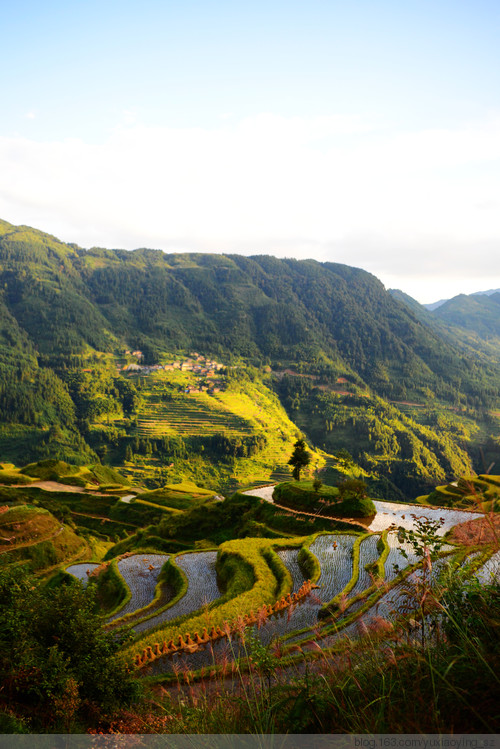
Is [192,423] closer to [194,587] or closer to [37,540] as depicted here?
[37,540]

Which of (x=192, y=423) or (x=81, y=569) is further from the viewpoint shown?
(x=192, y=423)

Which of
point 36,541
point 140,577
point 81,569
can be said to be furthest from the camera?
point 36,541

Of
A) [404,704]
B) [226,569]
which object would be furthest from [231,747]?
[226,569]

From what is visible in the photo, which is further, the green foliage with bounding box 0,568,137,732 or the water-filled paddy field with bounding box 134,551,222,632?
the water-filled paddy field with bounding box 134,551,222,632

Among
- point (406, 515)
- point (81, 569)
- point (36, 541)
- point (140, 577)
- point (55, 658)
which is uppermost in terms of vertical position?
point (55, 658)

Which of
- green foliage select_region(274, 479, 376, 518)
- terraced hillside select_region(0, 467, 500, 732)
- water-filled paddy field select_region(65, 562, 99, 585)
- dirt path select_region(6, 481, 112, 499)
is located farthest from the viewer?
dirt path select_region(6, 481, 112, 499)

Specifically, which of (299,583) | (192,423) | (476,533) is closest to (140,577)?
(299,583)

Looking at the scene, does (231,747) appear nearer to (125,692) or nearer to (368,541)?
(125,692)

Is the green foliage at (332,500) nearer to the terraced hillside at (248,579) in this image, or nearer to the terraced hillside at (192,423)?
the terraced hillside at (248,579)

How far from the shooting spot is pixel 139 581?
3244cm

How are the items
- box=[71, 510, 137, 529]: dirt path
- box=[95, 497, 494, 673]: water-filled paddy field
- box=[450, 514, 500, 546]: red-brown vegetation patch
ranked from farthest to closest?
box=[71, 510, 137, 529]: dirt path, box=[95, 497, 494, 673]: water-filled paddy field, box=[450, 514, 500, 546]: red-brown vegetation patch

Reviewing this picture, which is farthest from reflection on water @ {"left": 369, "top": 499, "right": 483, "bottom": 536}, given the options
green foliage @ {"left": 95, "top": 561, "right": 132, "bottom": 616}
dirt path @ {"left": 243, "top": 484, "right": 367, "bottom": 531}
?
green foliage @ {"left": 95, "top": 561, "right": 132, "bottom": 616}

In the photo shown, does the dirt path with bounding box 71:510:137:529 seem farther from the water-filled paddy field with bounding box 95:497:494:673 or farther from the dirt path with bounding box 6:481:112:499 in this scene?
the water-filled paddy field with bounding box 95:497:494:673

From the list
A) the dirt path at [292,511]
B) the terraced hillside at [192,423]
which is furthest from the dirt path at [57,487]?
the terraced hillside at [192,423]
